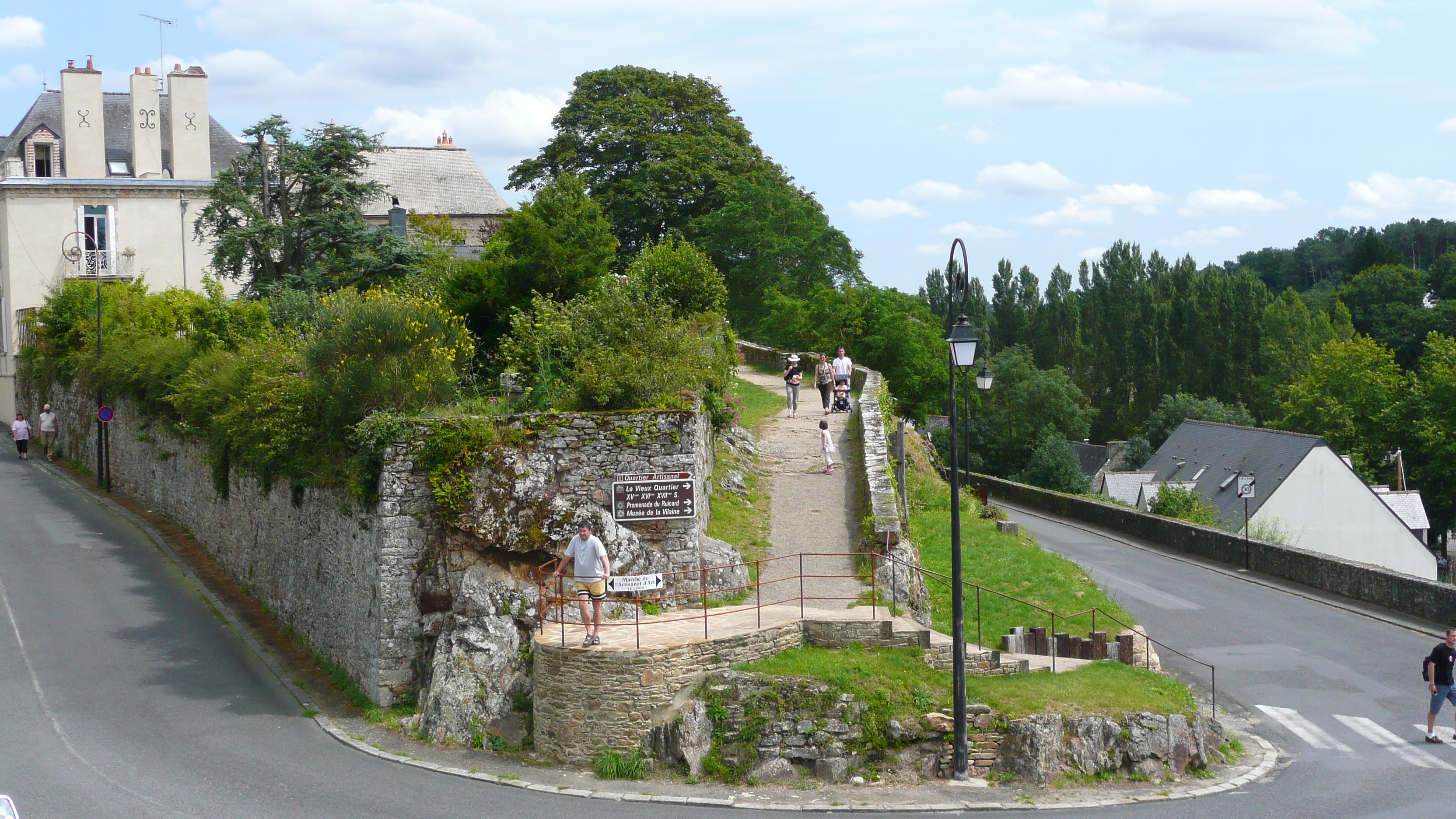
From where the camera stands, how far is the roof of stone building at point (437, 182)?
6412 centimetres

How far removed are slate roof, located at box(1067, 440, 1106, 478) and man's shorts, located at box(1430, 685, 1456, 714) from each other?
218 ft

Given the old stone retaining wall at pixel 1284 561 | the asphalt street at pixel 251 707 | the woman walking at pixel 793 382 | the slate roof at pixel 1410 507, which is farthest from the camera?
the slate roof at pixel 1410 507

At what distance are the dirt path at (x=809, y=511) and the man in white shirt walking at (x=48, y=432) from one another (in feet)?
79.0

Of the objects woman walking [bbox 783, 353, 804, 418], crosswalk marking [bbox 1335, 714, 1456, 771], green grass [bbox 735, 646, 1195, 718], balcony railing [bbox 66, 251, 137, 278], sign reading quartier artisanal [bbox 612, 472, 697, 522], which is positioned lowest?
crosswalk marking [bbox 1335, 714, 1456, 771]

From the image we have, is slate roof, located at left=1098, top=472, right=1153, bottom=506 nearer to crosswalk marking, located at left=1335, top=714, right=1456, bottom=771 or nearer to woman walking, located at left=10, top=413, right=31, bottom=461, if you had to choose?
crosswalk marking, located at left=1335, top=714, right=1456, bottom=771

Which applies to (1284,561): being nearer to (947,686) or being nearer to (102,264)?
(947,686)

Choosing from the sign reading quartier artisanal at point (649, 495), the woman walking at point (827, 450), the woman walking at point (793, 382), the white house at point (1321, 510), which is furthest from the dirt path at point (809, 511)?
the white house at point (1321, 510)

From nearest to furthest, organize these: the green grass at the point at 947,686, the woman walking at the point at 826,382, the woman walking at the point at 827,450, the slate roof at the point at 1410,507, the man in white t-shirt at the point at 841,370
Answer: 1. the green grass at the point at 947,686
2. the woman walking at the point at 827,450
3. the woman walking at the point at 826,382
4. the man in white t-shirt at the point at 841,370
5. the slate roof at the point at 1410,507

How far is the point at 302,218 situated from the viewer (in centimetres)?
3291

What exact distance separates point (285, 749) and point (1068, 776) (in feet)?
32.7

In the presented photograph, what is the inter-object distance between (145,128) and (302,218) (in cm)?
1464

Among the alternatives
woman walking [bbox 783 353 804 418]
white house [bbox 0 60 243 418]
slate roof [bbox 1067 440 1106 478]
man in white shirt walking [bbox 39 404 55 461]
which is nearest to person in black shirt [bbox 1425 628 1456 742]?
woman walking [bbox 783 353 804 418]

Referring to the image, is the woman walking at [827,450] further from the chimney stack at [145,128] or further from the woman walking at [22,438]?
the chimney stack at [145,128]

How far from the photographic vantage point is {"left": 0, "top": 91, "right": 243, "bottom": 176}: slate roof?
144 ft
